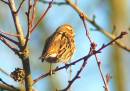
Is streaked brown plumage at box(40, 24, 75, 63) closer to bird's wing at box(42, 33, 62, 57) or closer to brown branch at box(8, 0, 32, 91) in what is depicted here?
bird's wing at box(42, 33, 62, 57)

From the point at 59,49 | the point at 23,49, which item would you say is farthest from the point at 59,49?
the point at 23,49

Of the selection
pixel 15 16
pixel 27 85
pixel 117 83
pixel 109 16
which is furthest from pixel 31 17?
pixel 109 16

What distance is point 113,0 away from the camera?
12.0m

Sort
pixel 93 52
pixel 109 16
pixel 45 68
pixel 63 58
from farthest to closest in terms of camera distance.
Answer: pixel 45 68 < pixel 109 16 < pixel 63 58 < pixel 93 52

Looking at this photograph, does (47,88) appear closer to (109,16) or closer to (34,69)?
(34,69)

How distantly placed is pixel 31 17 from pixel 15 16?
0.13 m

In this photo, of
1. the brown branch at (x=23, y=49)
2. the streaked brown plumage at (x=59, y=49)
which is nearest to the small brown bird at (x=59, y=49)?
the streaked brown plumage at (x=59, y=49)

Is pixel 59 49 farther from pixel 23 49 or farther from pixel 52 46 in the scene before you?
pixel 23 49

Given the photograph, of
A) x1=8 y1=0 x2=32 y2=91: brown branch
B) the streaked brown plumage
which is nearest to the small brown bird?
the streaked brown plumage

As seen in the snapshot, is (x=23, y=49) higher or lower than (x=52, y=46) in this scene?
lower

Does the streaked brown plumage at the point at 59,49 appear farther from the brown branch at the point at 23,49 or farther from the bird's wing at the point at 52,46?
the brown branch at the point at 23,49

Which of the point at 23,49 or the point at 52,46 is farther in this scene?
the point at 52,46

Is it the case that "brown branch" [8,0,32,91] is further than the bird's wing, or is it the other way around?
the bird's wing

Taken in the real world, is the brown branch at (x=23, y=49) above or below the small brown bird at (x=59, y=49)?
below
